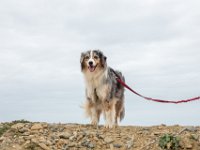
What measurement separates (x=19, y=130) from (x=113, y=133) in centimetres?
262

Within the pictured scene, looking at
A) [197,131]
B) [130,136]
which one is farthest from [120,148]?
[197,131]

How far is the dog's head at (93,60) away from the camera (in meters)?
13.7

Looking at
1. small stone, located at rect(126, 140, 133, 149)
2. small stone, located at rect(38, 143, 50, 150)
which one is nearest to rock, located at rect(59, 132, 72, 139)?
small stone, located at rect(38, 143, 50, 150)

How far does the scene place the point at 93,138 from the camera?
492 inches

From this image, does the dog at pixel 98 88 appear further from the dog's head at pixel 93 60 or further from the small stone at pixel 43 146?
the small stone at pixel 43 146

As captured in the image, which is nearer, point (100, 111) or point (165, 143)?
point (165, 143)

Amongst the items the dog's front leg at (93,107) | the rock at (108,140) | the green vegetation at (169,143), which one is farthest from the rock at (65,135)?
the green vegetation at (169,143)

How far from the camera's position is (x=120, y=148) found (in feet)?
39.9

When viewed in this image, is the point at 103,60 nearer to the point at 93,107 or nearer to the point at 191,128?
the point at 93,107

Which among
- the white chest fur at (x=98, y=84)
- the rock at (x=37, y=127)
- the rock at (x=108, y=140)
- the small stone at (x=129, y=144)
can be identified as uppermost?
the white chest fur at (x=98, y=84)

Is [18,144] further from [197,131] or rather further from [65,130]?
[197,131]

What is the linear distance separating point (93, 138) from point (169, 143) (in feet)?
6.52

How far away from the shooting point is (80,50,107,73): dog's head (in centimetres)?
1365

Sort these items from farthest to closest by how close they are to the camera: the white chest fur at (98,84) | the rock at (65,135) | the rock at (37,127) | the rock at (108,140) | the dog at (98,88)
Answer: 1. the white chest fur at (98,84)
2. the dog at (98,88)
3. the rock at (37,127)
4. the rock at (65,135)
5. the rock at (108,140)
